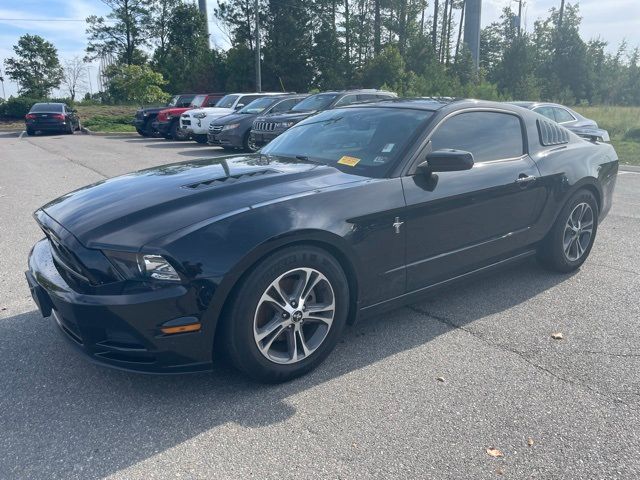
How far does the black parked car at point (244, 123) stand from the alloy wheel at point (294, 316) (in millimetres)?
10751

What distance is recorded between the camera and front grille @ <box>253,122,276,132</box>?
40.9ft

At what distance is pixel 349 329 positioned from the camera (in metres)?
3.69

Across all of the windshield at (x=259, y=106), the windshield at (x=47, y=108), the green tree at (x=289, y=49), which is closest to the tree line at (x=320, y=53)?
the green tree at (x=289, y=49)

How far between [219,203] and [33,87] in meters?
51.1

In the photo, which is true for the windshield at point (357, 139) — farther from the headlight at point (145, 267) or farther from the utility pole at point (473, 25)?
the utility pole at point (473, 25)

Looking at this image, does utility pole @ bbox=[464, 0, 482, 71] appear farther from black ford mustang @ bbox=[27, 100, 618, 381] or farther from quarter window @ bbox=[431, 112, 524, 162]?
black ford mustang @ bbox=[27, 100, 618, 381]

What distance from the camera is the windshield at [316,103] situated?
13.6 m

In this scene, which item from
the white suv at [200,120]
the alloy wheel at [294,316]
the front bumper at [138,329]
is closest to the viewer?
the front bumper at [138,329]

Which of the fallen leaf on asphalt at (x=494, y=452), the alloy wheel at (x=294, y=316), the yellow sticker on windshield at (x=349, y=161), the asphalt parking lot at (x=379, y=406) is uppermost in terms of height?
the yellow sticker on windshield at (x=349, y=161)

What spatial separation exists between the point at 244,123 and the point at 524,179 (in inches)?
422

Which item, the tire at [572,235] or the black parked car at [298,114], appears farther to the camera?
the black parked car at [298,114]

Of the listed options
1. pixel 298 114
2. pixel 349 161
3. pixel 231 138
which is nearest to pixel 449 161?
pixel 349 161

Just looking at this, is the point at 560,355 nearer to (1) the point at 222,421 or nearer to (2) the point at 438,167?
(2) the point at 438,167

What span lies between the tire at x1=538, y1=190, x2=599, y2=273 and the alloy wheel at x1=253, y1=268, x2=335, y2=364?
2.44 meters
